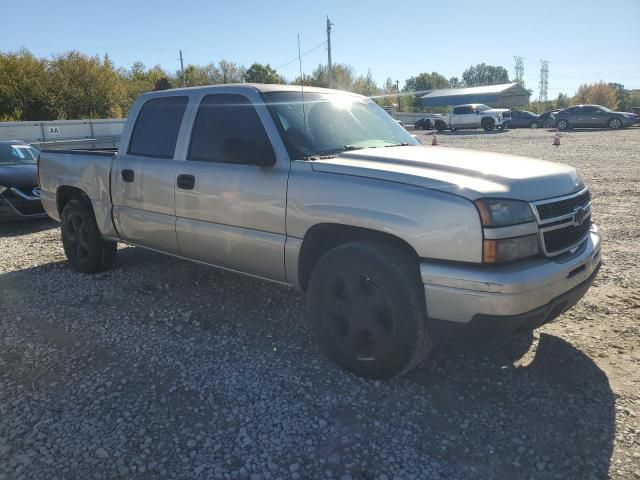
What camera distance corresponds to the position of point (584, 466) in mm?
2578

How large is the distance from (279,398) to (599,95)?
86.9m

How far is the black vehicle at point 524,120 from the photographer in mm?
36219

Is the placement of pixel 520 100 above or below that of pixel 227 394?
above

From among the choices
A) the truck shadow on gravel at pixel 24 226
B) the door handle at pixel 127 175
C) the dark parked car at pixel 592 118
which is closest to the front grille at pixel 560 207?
the door handle at pixel 127 175

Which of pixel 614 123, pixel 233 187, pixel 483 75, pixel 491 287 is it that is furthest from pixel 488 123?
pixel 483 75

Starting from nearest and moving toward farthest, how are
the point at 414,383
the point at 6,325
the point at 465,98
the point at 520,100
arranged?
the point at 414,383 < the point at 6,325 < the point at 465,98 < the point at 520,100

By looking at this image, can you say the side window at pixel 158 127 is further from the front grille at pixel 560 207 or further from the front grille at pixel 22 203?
the front grille at pixel 22 203

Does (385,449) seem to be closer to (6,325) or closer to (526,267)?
(526,267)

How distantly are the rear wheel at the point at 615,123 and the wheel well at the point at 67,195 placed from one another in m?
32.0

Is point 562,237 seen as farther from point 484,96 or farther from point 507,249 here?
point 484,96

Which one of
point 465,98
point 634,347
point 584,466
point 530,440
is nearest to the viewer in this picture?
point 584,466

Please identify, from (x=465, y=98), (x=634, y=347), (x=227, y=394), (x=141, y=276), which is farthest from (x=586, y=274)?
(x=465, y=98)

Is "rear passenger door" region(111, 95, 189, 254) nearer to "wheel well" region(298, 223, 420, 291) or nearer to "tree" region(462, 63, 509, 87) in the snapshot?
"wheel well" region(298, 223, 420, 291)

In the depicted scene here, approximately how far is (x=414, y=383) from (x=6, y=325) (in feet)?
11.3
